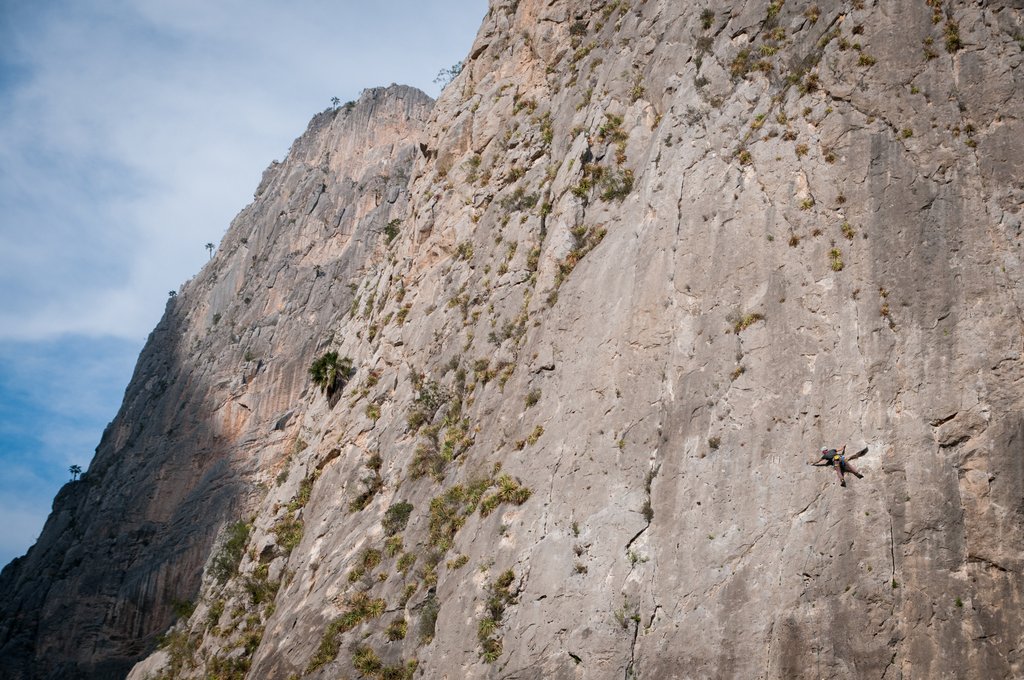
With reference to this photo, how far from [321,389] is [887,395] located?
29308mm

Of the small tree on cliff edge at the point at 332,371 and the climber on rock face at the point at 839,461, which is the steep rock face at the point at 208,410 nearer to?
the small tree on cliff edge at the point at 332,371

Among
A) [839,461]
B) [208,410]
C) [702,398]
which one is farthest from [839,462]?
[208,410]

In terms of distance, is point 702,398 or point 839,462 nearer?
point 839,462

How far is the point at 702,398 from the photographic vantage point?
1816 cm

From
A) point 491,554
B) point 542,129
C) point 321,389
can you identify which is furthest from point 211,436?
point 491,554

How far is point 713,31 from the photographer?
2523 cm

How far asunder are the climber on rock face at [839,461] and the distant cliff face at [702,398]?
0.25 meters

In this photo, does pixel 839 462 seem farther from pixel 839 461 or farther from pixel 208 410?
pixel 208 410

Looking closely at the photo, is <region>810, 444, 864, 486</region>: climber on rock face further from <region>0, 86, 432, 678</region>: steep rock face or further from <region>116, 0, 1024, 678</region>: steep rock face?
<region>0, 86, 432, 678</region>: steep rock face

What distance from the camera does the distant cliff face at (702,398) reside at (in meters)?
14.7

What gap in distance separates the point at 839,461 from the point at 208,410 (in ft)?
168

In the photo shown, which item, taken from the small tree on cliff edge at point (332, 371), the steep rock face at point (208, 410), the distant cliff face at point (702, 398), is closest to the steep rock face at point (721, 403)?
the distant cliff face at point (702, 398)

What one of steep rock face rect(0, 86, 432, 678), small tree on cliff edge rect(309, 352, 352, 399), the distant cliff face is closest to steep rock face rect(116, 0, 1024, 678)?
the distant cliff face

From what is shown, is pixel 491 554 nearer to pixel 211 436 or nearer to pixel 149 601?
pixel 149 601
